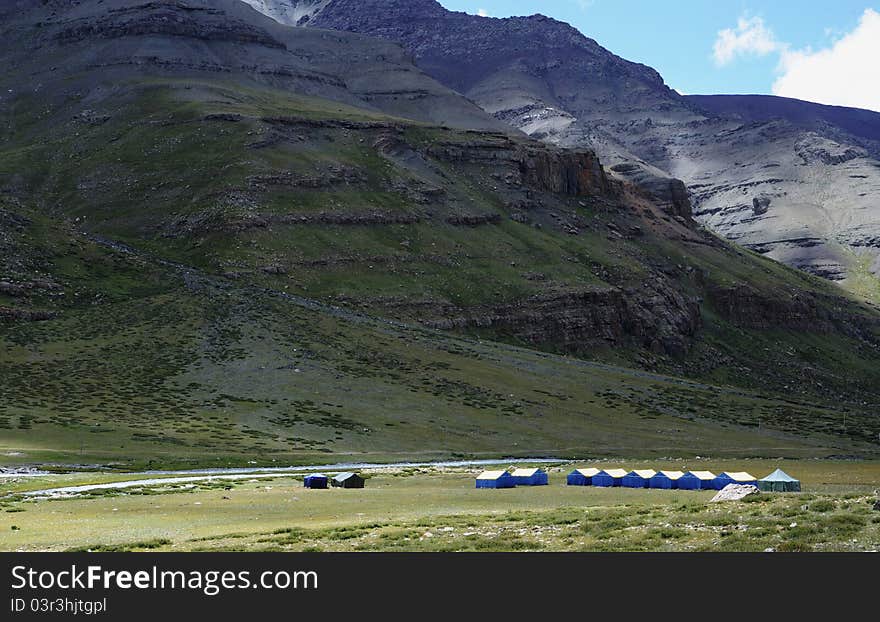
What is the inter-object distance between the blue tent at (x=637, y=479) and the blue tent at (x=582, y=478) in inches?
98.2

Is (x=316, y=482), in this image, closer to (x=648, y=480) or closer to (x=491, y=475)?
(x=491, y=475)

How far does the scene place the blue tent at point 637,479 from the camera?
67.1 m

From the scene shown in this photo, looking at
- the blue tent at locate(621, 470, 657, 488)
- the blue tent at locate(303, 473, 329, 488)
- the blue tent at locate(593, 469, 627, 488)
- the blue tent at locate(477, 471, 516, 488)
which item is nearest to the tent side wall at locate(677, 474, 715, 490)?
the blue tent at locate(621, 470, 657, 488)

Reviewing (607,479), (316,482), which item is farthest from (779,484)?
(316,482)

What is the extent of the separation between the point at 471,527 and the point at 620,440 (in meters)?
88.4

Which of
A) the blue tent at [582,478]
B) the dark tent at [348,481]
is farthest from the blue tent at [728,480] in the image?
the dark tent at [348,481]

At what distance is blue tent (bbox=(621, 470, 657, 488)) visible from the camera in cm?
6712

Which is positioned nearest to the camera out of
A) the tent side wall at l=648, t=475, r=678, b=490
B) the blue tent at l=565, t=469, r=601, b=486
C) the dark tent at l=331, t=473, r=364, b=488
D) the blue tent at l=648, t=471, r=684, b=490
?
the blue tent at l=648, t=471, r=684, b=490

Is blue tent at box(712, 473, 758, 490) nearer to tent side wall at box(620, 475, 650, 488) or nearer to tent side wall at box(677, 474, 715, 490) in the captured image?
tent side wall at box(677, 474, 715, 490)

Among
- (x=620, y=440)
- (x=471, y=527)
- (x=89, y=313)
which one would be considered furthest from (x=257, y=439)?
(x=471, y=527)

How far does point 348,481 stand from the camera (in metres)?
66.9

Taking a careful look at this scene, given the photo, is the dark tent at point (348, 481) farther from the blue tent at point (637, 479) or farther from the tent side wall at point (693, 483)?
the tent side wall at point (693, 483)

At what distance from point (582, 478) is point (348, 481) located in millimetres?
16820
